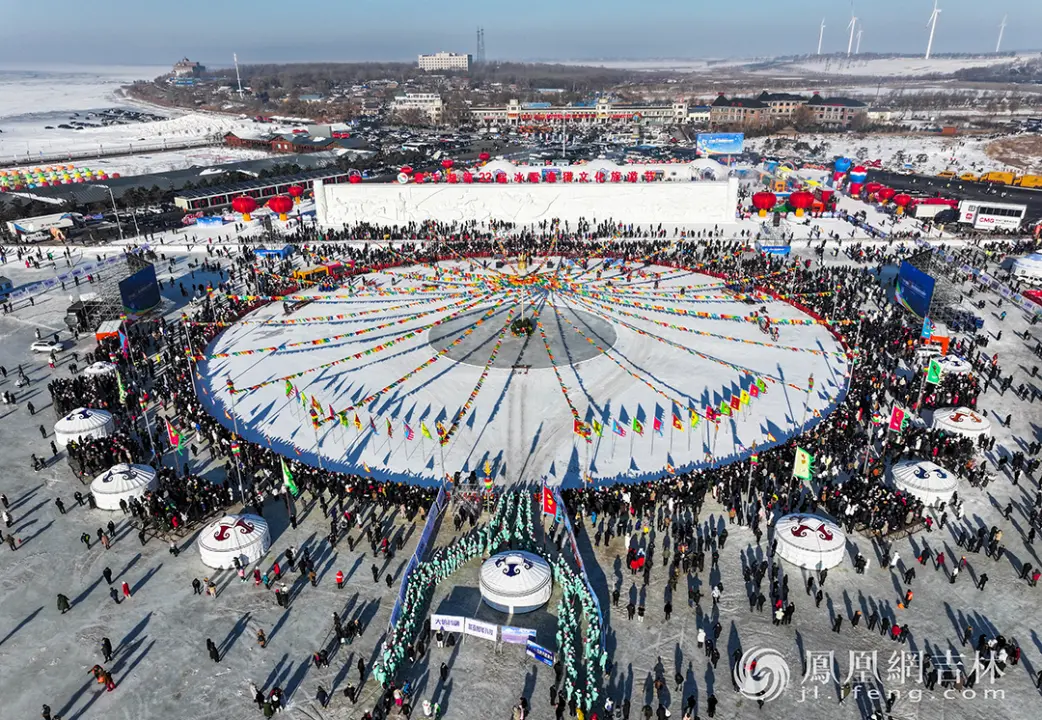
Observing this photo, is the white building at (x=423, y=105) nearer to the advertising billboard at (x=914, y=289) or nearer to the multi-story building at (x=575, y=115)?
the multi-story building at (x=575, y=115)

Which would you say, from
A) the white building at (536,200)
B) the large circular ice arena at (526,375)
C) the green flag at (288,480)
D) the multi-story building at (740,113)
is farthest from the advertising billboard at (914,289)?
the multi-story building at (740,113)

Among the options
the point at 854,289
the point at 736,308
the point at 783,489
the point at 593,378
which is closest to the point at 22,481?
the point at 593,378

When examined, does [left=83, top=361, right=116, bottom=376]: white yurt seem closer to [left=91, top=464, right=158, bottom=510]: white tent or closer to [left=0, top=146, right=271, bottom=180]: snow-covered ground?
[left=91, top=464, right=158, bottom=510]: white tent

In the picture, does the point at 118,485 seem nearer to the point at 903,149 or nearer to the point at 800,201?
the point at 800,201

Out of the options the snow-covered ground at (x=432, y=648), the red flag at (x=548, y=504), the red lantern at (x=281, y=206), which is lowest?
the snow-covered ground at (x=432, y=648)

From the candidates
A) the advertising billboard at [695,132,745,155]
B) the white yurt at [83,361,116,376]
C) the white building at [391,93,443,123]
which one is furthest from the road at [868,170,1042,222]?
the white building at [391,93,443,123]

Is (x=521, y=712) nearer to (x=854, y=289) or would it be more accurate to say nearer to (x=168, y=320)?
(x=168, y=320)

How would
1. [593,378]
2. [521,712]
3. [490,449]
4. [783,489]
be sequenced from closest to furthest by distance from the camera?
[521,712], [783,489], [490,449], [593,378]
